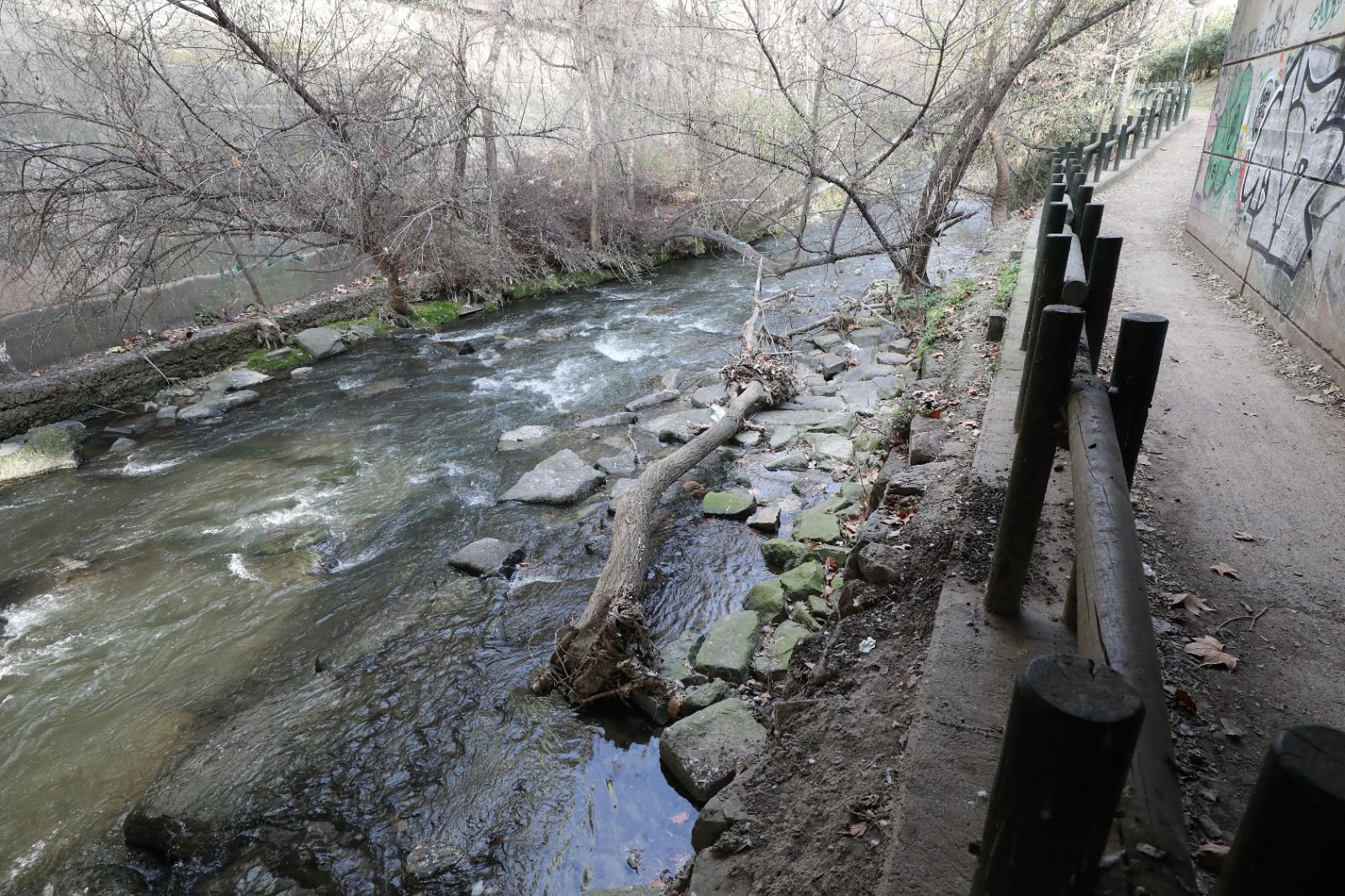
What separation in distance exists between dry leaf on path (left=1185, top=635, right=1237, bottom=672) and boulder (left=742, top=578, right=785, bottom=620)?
254 centimetres

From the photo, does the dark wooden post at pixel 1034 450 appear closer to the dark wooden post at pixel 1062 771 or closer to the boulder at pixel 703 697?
the dark wooden post at pixel 1062 771

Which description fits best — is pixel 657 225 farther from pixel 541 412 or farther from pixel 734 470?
pixel 734 470

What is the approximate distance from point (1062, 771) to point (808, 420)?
24.7 feet

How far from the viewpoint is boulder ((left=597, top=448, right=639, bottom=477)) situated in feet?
25.2

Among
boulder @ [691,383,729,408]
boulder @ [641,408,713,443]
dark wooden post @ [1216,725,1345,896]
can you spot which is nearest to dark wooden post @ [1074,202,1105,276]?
dark wooden post @ [1216,725,1345,896]

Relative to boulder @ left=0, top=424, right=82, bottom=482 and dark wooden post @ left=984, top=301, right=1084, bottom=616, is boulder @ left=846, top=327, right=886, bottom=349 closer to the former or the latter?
dark wooden post @ left=984, top=301, right=1084, bottom=616

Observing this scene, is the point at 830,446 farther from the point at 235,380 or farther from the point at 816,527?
the point at 235,380

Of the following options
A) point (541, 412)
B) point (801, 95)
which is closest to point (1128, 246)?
point (801, 95)

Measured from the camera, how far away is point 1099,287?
3059 mm

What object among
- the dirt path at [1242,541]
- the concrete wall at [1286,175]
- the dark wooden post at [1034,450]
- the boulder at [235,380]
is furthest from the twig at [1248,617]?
the boulder at [235,380]

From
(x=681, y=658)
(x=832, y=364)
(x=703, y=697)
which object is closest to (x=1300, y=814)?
(x=703, y=697)

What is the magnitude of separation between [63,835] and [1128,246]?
12.4 m

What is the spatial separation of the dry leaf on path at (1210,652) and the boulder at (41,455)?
10706 mm

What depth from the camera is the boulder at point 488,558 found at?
19.9 feet
